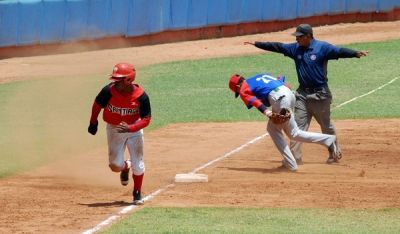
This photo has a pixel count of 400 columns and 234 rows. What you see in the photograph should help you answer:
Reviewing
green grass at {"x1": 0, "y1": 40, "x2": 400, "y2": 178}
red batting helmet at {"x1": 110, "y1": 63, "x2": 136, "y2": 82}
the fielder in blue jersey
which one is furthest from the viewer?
green grass at {"x1": 0, "y1": 40, "x2": 400, "y2": 178}

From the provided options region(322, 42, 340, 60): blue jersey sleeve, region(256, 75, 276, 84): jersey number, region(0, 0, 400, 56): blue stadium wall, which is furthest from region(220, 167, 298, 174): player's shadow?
region(0, 0, 400, 56): blue stadium wall

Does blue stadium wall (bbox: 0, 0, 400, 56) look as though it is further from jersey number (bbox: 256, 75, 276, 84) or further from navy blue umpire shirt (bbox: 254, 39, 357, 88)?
jersey number (bbox: 256, 75, 276, 84)

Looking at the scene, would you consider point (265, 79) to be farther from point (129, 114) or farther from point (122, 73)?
point (122, 73)

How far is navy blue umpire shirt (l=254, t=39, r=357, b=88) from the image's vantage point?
16.7 meters

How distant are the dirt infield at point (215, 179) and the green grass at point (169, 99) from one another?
1125 millimetres

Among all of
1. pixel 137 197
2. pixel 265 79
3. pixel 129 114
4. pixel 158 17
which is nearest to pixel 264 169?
pixel 265 79

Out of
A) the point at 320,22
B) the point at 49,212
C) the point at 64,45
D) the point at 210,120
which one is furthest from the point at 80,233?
the point at 320,22

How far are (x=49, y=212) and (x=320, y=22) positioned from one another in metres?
27.4

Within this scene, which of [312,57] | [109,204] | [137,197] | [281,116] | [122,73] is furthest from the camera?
[312,57]

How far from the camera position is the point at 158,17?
1447 inches

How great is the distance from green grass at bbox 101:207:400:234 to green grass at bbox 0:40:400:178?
4936 mm

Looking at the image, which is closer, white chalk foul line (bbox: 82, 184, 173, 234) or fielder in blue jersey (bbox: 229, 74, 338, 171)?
white chalk foul line (bbox: 82, 184, 173, 234)

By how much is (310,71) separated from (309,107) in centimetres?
62

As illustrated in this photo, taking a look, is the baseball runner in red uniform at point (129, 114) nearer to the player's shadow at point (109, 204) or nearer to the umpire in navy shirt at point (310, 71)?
the player's shadow at point (109, 204)
